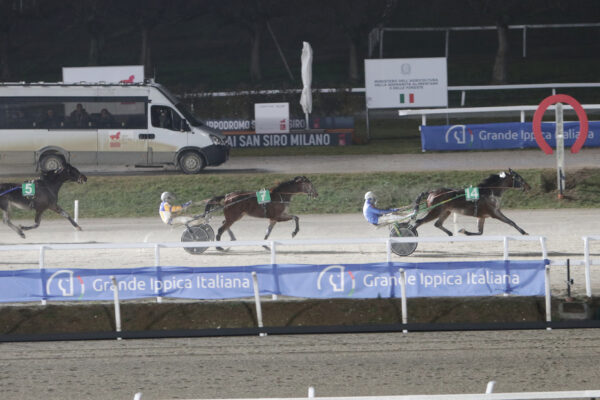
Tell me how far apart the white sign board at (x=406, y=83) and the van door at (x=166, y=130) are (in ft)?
20.4

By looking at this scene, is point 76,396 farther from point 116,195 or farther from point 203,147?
point 203,147

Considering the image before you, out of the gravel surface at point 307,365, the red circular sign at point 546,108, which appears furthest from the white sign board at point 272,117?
the gravel surface at point 307,365

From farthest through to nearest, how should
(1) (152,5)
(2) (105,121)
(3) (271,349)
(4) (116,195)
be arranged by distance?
(1) (152,5)
(2) (105,121)
(4) (116,195)
(3) (271,349)

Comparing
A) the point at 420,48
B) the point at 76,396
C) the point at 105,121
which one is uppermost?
the point at 420,48

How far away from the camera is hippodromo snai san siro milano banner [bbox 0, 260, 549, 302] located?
12.7 meters

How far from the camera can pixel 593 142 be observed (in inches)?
1032

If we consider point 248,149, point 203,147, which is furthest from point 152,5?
point 203,147

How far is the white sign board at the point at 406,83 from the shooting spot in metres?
29.3

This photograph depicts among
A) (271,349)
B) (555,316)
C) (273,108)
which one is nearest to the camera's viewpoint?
(271,349)

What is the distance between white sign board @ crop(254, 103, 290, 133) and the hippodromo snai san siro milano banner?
15.6m

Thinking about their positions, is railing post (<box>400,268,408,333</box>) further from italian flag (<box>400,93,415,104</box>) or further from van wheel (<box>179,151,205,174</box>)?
italian flag (<box>400,93,415,104</box>)

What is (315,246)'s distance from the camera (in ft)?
60.7

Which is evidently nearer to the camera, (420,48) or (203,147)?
(203,147)

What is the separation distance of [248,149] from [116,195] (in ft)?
19.5
